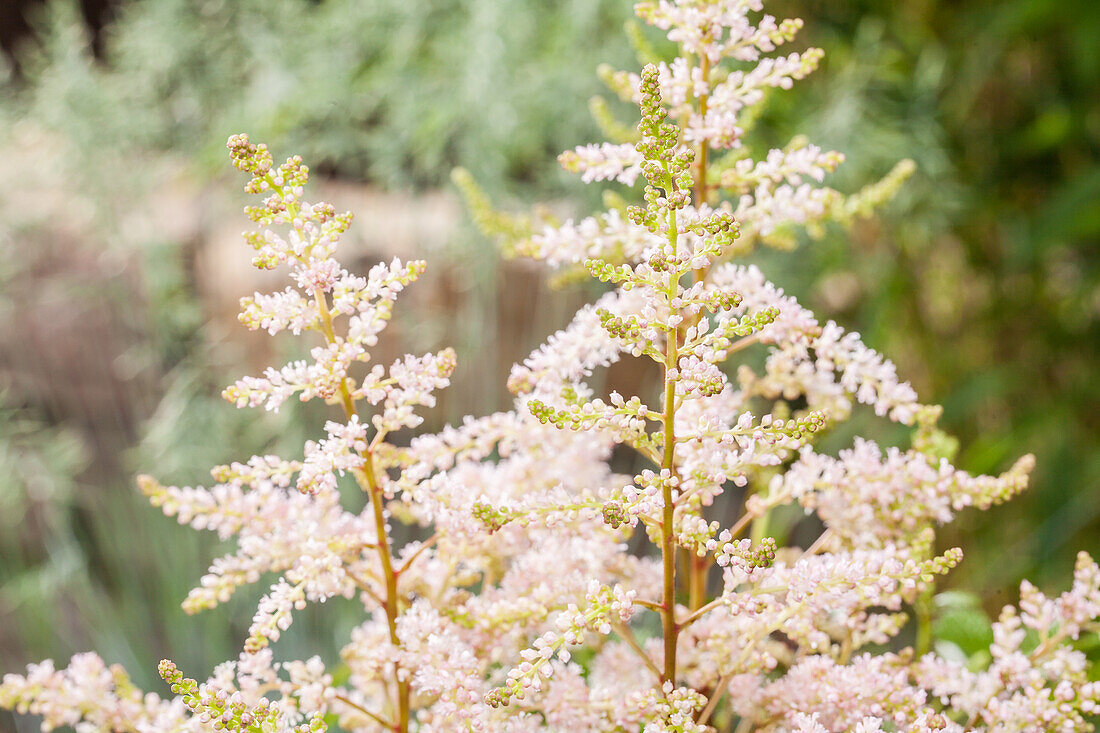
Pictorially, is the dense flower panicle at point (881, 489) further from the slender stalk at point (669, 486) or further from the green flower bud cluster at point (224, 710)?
the green flower bud cluster at point (224, 710)

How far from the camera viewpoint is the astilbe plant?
0.28 metres

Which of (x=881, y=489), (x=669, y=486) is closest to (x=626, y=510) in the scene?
(x=669, y=486)

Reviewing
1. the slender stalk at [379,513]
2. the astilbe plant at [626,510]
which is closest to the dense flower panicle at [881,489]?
the astilbe plant at [626,510]

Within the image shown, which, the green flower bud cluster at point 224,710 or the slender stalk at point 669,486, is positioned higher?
the slender stalk at point 669,486

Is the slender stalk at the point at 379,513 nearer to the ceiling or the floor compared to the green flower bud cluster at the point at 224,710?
nearer to the ceiling

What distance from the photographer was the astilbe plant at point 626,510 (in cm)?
28

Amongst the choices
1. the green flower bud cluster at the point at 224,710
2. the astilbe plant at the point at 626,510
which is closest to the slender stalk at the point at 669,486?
the astilbe plant at the point at 626,510

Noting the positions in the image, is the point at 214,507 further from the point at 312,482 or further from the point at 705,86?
the point at 705,86

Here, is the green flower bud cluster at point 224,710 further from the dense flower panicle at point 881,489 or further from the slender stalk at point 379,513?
the dense flower panicle at point 881,489

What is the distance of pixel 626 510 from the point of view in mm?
272

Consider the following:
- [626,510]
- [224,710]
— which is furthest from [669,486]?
[224,710]

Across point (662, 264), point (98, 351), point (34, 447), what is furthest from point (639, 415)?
point (98, 351)

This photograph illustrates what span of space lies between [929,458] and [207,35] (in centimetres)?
112

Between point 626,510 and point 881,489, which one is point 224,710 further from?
point 881,489
